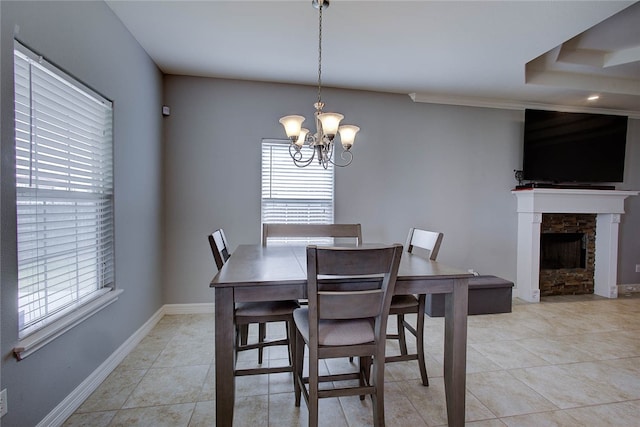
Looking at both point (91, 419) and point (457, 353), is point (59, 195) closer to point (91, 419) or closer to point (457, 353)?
point (91, 419)

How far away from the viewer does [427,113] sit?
3762 millimetres

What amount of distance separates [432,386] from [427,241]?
37.6 inches

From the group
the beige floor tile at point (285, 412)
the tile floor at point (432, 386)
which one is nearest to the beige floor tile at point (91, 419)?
the tile floor at point (432, 386)

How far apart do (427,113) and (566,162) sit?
6.37 feet

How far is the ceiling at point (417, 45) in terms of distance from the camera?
6.95ft

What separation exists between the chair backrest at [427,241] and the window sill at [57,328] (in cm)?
214

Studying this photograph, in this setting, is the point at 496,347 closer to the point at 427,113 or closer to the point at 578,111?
the point at 427,113

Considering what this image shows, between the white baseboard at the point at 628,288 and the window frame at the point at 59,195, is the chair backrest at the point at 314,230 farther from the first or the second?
the white baseboard at the point at 628,288

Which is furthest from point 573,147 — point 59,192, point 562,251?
point 59,192

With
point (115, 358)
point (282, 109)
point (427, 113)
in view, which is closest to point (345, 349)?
point (115, 358)

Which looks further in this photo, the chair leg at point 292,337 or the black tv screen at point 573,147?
the black tv screen at point 573,147

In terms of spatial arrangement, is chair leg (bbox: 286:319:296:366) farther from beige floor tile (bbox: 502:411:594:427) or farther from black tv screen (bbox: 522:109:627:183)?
black tv screen (bbox: 522:109:627:183)

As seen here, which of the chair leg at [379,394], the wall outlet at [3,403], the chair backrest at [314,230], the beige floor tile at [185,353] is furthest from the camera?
the chair backrest at [314,230]

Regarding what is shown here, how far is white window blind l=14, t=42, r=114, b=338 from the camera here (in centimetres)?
143
